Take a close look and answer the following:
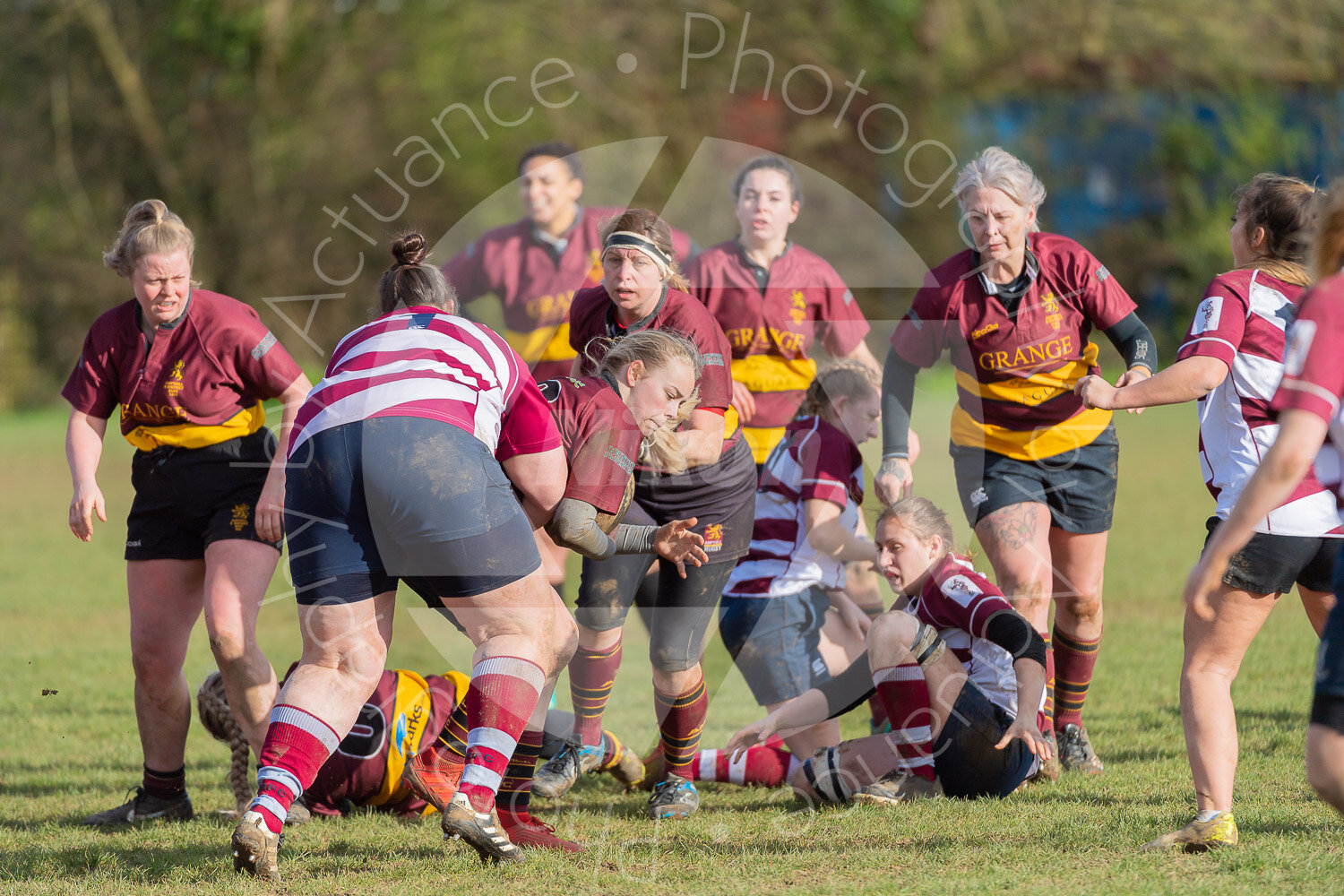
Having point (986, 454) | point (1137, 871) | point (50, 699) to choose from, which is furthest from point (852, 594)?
point (50, 699)

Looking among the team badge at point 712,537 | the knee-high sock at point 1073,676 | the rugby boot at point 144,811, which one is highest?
the team badge at point 712,537

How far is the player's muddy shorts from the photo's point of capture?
10.5 ft

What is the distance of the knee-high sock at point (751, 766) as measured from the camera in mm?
4539

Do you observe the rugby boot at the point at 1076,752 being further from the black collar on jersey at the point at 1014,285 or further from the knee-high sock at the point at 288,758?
the knee-high sock at the point at 288,758

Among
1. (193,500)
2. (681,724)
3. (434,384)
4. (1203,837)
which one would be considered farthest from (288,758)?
(1203,837)

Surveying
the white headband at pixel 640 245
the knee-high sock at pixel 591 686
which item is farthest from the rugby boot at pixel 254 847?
the white headband at pixel 640 245

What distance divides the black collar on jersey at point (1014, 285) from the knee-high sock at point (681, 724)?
173 cm

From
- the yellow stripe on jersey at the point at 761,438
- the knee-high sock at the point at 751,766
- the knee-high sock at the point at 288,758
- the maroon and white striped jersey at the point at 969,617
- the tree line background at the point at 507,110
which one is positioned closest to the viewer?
the knee-high sock at the point at 288,758

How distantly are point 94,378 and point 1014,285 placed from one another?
3.17m

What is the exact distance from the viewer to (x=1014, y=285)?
4.53 m

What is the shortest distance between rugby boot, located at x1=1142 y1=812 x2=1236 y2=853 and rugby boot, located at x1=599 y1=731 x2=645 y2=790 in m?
1.87

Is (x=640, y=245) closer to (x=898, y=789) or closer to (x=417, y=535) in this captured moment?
(x=417, y=535)

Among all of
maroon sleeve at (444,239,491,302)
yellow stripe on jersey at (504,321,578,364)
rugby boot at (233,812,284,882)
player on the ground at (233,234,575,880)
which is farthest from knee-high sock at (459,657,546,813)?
maroon sleeve at (444,239,491,302)

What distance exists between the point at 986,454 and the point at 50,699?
4.45 metres
